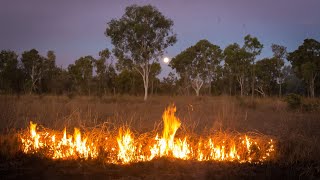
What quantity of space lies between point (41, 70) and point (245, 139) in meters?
40.3

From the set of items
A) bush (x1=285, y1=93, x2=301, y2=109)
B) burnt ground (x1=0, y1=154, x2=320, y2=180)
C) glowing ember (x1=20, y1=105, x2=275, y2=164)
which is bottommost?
burnt ground (x1=0, y1=154, x2=320, y2=180)

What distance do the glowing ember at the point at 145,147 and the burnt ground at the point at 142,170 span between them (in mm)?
233

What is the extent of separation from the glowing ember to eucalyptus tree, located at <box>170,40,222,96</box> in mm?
33715

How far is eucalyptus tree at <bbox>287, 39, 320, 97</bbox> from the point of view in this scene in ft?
125

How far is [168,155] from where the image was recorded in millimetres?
7281

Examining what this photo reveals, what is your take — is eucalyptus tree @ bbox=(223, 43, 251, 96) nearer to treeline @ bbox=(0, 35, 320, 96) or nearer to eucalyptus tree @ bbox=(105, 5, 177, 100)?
treeline @ bbox=(0, 35, 320, 96)

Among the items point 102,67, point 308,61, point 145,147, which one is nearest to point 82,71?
point 102,67

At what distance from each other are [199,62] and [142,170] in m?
36.3

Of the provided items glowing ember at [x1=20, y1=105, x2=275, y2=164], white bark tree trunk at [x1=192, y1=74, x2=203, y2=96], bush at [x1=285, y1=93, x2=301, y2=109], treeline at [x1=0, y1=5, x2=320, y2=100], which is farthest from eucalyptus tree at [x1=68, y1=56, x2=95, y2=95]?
glowing ember at [x1=20, y1=105, x2=275, y2=164]

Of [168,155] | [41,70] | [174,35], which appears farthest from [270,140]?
[41,70]

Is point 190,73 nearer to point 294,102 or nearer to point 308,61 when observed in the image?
point 308,61

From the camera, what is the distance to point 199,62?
42625 millimetres

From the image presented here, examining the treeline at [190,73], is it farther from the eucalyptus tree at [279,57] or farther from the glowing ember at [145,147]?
the glowing ember at [145,147]

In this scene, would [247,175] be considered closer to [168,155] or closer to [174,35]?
[168,155]
